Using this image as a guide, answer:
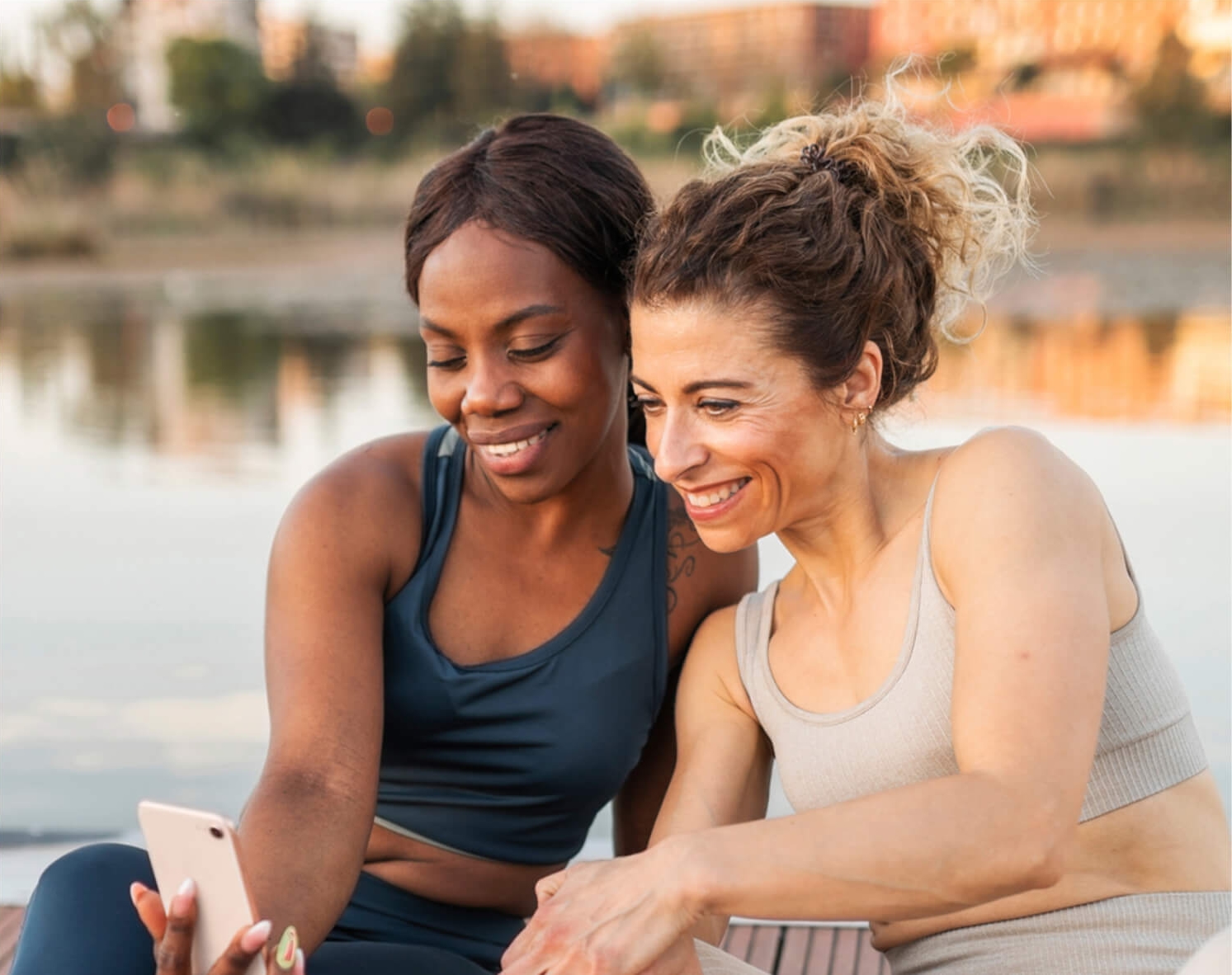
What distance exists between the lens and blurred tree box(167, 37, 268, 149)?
48.5 ft

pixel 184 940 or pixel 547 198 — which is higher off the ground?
pixel 547 198

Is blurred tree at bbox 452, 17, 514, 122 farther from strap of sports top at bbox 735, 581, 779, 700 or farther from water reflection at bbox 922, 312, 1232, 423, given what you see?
strap of sports top at bbox 735, 581, 779, 700

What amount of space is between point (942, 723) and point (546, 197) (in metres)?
0.77

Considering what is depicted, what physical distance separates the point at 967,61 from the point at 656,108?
275cm

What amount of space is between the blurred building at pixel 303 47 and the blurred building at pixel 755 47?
2708 millimetres

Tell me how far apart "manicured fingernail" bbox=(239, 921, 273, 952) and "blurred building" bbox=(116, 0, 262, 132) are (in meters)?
14.6

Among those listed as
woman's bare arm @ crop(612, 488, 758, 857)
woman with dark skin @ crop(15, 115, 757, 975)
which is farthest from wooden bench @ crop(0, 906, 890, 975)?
woman with dark skin @ crop(15, 115, 757, 975)

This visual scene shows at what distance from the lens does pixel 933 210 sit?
1921 millimetres

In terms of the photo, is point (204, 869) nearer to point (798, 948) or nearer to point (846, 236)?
point (846, 236)

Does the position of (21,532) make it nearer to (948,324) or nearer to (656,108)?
(948,324)

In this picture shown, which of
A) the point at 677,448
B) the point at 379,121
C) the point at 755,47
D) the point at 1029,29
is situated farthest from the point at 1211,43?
the point at 677,448

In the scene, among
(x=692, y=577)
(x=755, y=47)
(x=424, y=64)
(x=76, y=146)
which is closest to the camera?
(x=692, y=577)

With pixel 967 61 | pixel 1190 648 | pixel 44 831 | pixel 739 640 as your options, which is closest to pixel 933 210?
pixel 739 640

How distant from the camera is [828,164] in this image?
1898 mm
